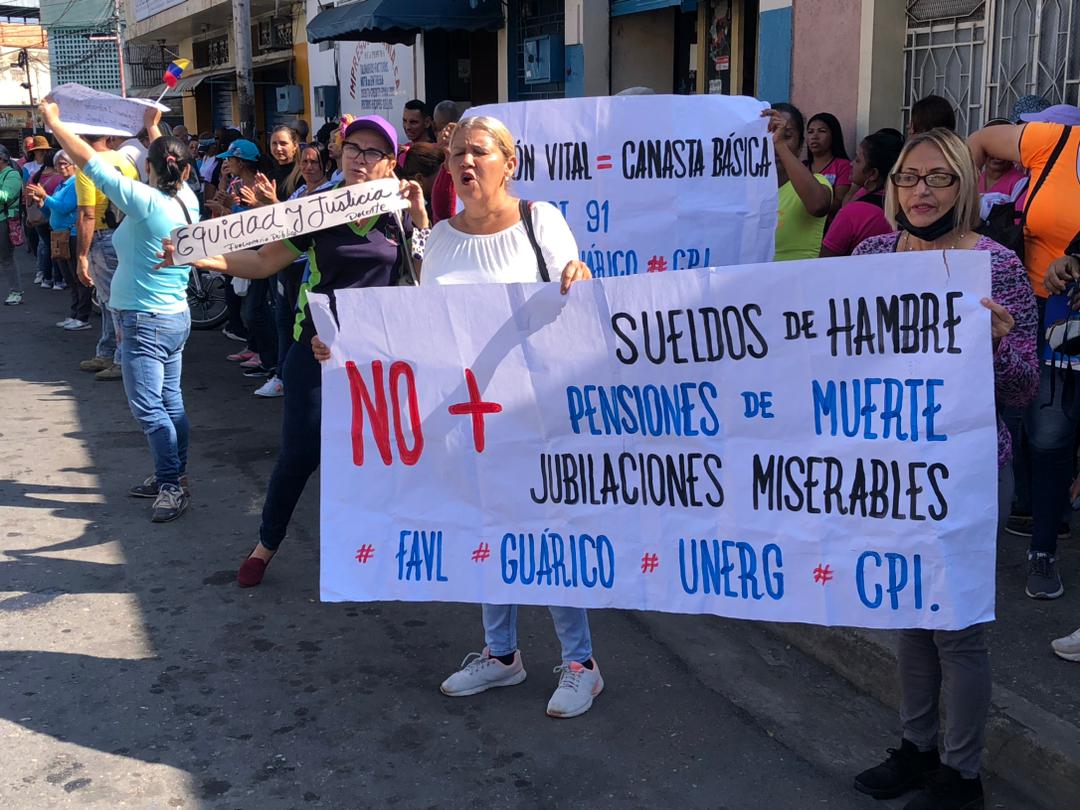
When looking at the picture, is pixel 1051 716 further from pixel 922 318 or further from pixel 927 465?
pixel 922 318

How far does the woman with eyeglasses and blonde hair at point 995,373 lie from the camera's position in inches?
118

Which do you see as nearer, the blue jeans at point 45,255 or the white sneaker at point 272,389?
the white sneaker at point 272,389

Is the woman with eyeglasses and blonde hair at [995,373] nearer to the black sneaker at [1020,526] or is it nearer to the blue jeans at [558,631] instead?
the blue jeans at [558,631]

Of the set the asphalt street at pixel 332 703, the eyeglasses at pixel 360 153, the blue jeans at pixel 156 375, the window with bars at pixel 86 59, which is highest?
the window with bars at pixel 86 59

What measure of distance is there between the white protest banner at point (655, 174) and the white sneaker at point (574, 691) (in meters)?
2.06

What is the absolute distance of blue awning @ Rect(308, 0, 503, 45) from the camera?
13039 millimetres

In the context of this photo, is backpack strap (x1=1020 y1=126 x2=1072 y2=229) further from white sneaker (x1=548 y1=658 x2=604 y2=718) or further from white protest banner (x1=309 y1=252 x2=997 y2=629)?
white sneaker (x1=548 y1=658 x2=604 y2=718)

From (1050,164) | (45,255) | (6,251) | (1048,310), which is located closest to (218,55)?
(45,255)

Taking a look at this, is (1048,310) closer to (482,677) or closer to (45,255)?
(482,677)

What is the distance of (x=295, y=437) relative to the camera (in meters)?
4.71

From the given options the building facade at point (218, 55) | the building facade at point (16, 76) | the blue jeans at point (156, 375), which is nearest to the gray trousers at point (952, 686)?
the blue jeans at point (156, 375)

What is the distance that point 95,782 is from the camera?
338cm

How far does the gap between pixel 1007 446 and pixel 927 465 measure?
1.16 ft

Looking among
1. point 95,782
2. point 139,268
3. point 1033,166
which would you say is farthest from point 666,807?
point 139,268
